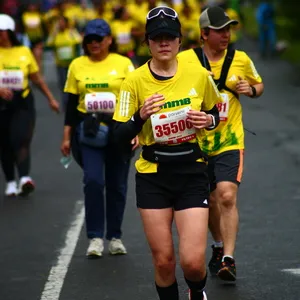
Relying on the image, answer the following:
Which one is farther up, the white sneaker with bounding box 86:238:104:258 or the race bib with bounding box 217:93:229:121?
the race bib with bounding box 217:93:229:121

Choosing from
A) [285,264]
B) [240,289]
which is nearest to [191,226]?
[240,289]

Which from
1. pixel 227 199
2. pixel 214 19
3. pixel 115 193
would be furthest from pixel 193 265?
pixel 115 193

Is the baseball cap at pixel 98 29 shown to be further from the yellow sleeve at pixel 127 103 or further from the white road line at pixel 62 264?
the yellow sleeve at pixel 127 103

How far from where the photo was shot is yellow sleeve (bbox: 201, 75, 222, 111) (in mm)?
7117

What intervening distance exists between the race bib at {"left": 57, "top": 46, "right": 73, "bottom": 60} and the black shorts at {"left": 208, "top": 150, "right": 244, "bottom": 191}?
594 inches

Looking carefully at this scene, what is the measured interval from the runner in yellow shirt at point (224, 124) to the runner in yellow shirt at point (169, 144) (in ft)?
4.37

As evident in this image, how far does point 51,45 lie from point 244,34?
19.7 metres

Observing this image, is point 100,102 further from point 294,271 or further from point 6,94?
point 6,94

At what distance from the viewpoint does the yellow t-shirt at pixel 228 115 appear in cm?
853

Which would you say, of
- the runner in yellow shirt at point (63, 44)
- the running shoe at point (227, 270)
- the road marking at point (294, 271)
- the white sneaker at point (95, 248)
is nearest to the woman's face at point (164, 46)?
the running shoe at point (227, 270)

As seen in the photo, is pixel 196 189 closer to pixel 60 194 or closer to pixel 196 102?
pixel 196 102

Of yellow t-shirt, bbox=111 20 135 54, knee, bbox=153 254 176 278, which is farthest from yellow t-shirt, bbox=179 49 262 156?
yellow t-shirt, bbox=111 20 135 54

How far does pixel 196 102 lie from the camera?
7016 mm

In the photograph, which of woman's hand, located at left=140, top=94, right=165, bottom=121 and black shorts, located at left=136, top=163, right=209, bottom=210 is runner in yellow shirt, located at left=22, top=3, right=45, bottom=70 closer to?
→ black shorts, located at left=136, top=163, right=209, bottom=210
